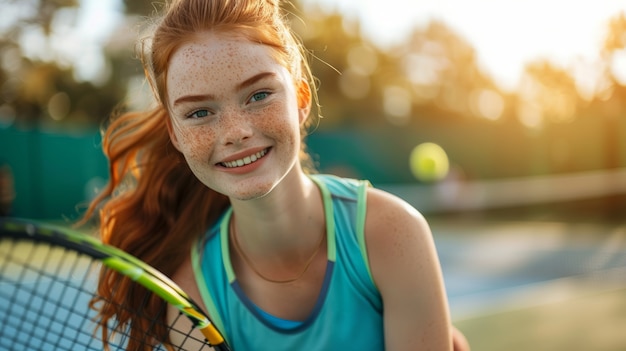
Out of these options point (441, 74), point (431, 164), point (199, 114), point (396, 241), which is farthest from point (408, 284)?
point (441, 74)

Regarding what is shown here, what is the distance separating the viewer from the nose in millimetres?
1646

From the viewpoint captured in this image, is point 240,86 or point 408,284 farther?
point 408,284

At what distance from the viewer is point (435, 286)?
1833mm

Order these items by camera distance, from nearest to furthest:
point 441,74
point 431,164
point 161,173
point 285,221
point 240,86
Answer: point 240,86
point 285,221
point 161,173
point 431,164
point 441,74

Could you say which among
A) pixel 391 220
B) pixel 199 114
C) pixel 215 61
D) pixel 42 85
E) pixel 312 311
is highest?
pixel 215 61

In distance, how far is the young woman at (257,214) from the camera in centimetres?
167

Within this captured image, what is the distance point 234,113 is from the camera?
165 centimetres

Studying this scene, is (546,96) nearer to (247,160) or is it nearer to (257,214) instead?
(257,214)

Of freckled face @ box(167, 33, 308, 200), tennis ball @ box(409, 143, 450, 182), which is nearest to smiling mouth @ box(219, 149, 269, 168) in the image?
freckled face @ box(167, 33, 308, 200)

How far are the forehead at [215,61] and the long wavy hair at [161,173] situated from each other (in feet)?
0.08

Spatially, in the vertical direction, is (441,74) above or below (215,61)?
below

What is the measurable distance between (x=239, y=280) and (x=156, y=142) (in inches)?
18.2

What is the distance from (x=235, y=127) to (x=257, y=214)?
1.07 feet

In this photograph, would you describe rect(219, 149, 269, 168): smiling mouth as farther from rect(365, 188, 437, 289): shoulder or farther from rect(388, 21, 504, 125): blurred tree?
rect(388, 21, 504, 125): blurred tree
